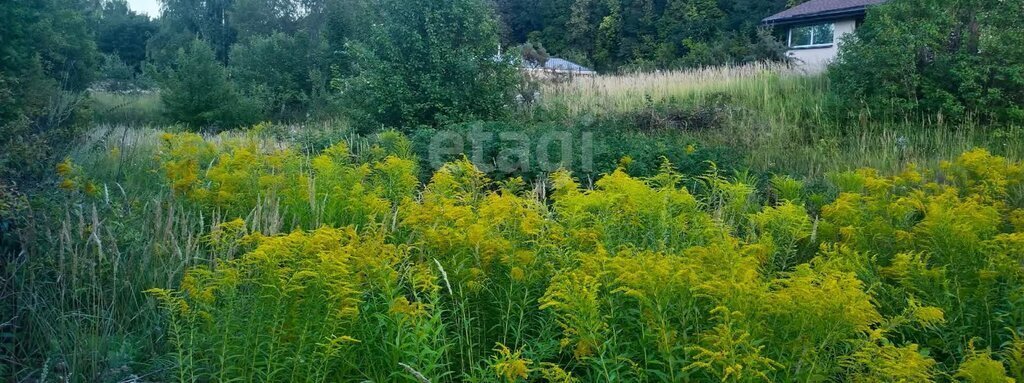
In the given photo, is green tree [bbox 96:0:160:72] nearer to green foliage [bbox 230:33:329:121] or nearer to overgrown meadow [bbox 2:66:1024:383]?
green foliage [bbox 230:33:329:121]

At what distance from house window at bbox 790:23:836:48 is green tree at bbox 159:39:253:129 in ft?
59.8

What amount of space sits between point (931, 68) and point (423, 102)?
7600 millimetres

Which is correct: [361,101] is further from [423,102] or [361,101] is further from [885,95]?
[885,95]

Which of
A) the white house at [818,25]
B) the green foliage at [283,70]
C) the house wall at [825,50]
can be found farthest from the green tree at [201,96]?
the white house at [818,25]

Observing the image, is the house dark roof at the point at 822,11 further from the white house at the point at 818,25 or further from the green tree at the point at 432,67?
the green tree at the point at 432,67

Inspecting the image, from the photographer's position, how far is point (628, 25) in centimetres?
4491

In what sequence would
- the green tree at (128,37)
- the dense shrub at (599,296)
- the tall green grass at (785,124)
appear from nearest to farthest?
the dense shrub at (599,296), the tall green grass at (785,124), the green tree at (128,37)

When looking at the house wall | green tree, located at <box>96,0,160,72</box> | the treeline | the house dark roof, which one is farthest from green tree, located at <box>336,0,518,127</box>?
green tree, located at <box>96,0,160,72</box>

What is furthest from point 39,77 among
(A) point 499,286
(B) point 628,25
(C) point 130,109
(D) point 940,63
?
(B) point 628,25

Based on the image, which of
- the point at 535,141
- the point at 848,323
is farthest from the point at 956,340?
the point at 535,141

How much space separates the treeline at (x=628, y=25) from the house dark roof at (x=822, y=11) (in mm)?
7050

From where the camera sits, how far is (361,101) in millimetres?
12227

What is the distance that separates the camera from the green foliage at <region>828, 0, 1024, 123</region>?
32.8ft

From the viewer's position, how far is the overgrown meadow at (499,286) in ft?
7.90
